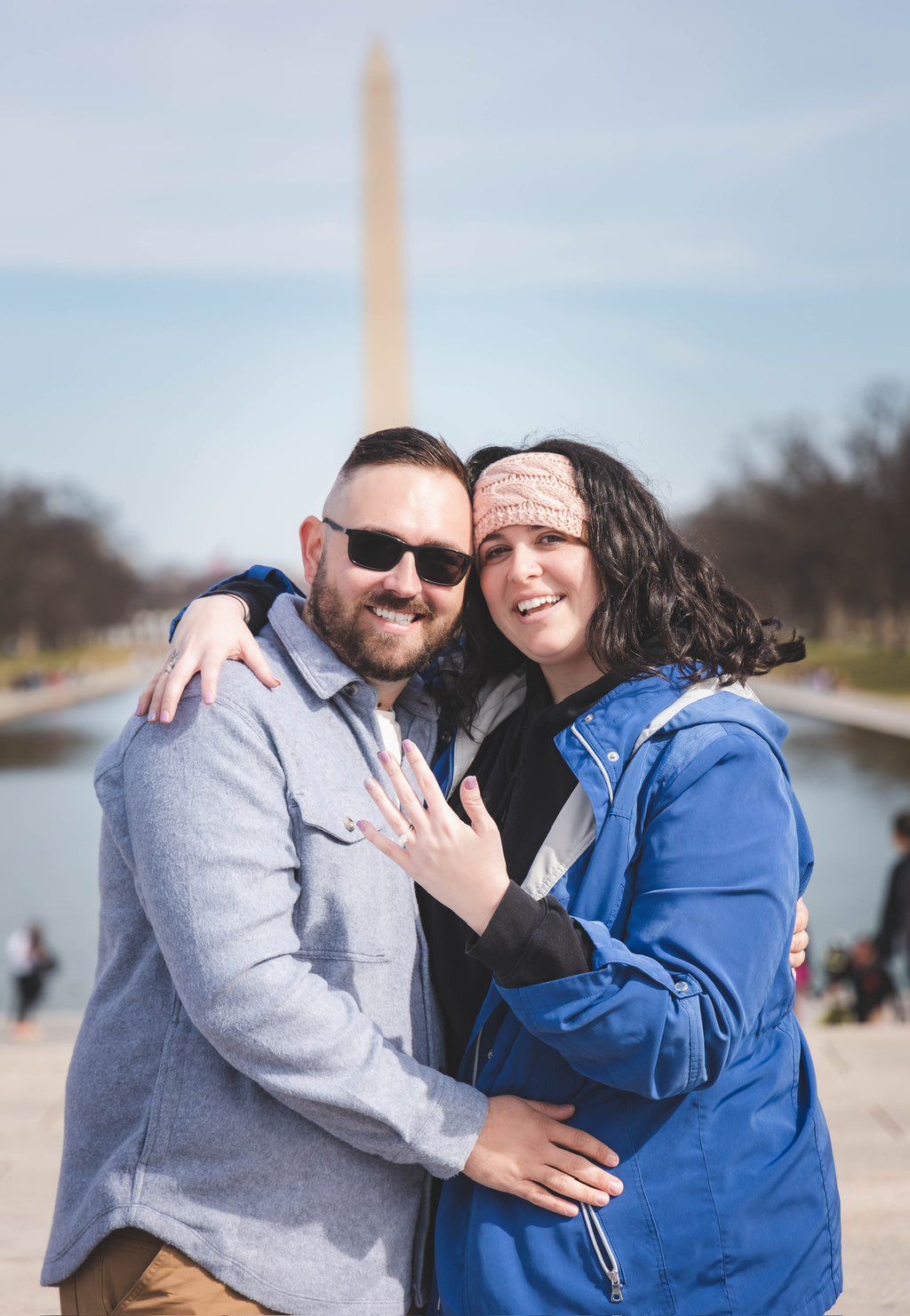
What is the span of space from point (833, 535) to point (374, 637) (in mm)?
49033

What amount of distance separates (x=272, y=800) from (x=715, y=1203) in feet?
3.88

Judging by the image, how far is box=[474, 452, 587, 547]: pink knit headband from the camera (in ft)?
9.65

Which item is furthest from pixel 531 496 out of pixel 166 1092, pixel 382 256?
pixel 382 256

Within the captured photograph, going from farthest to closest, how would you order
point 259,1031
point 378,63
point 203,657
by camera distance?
point 378,63, point 203,657, point 259,1031

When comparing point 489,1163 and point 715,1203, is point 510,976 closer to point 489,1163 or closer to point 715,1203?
point 489,1163

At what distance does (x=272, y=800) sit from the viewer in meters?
2.63

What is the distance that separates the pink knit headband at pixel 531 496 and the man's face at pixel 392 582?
0.07 meters

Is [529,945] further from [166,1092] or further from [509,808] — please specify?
[166,1092]

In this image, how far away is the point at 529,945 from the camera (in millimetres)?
2318

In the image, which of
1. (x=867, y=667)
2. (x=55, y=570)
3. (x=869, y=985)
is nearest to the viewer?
(x=869, y=985)

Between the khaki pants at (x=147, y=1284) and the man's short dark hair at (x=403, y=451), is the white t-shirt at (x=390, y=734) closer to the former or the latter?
the man's short dark hair at (x=403, y=451)

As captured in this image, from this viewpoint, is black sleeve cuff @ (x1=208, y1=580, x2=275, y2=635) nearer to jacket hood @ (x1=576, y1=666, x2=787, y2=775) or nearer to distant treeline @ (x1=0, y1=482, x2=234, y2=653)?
jacket hood @ (x1=576, y1=666, x2=787, y2=775)

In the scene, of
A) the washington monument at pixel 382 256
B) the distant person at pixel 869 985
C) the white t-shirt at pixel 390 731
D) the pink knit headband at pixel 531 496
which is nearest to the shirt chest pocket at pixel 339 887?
the white t-shirt at pixel 390 731

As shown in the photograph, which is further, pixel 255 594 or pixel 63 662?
pixel 63 662
